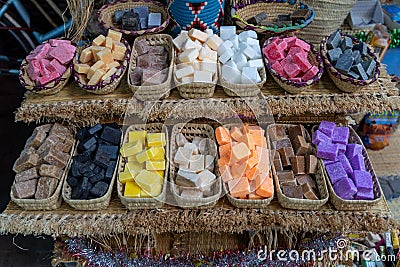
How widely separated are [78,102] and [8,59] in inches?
61.4

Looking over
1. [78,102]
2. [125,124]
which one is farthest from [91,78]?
[125,124]

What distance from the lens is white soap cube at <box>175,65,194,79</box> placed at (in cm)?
179

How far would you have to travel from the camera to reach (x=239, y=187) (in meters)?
1.74

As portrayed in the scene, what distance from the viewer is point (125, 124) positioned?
2.02m

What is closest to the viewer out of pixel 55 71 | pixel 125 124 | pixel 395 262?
pixel 55 71

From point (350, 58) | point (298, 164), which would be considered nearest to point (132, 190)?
point (298, 164)

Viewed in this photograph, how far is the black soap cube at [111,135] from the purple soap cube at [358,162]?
1.15 meters

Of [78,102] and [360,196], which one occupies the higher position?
[78,102]

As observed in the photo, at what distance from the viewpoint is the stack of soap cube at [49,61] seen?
181 cm

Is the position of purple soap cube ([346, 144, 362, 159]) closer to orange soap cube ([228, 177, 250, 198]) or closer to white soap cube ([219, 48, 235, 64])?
orange soap cube ([228, 177, 250, 198])

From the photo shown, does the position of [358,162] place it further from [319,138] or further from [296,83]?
[296,83]

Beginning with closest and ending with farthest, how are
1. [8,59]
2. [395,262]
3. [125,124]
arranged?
[125,124], [395,262], [8,59]

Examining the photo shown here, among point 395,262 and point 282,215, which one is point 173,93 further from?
point 395,262

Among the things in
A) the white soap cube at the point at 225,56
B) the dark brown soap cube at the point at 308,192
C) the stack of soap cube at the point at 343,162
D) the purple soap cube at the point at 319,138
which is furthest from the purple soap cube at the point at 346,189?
the white soap cube at the point at 225,56
